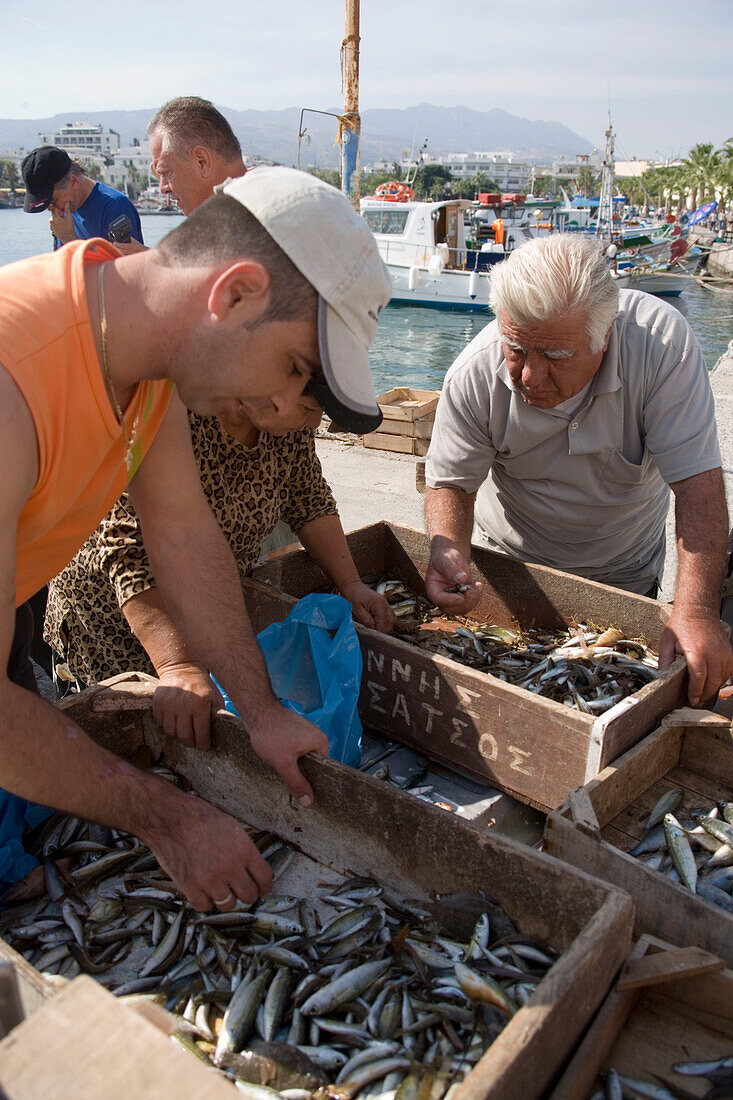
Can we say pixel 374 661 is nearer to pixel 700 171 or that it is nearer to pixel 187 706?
pixel 187 706

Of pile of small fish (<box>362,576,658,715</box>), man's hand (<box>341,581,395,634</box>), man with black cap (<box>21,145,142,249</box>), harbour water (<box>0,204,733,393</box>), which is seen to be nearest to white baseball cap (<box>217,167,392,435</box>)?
man's hand (<box>341,581,395,634</box>)

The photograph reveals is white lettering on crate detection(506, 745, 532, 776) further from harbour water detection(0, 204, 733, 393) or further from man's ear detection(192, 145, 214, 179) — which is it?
harbour water detection(0, 204, 733, 393)

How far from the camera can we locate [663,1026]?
1.76m

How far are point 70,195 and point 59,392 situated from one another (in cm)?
525

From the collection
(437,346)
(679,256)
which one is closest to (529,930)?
(437,346)

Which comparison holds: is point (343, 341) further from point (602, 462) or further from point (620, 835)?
point (602, 462)

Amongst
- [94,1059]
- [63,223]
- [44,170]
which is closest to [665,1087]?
[94,1059]

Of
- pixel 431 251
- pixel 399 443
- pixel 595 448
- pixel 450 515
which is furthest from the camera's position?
pixel 431 251

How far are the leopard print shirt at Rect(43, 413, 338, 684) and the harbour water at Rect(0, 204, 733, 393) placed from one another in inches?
849

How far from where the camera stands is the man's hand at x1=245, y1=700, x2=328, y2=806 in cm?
225

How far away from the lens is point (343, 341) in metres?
1.83

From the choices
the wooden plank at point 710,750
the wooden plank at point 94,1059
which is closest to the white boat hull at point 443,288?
the wooden plank at point 710,750

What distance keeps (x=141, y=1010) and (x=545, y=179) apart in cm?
18408

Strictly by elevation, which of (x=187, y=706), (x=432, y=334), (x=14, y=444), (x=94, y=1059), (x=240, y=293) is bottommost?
(x=187, y=706)
